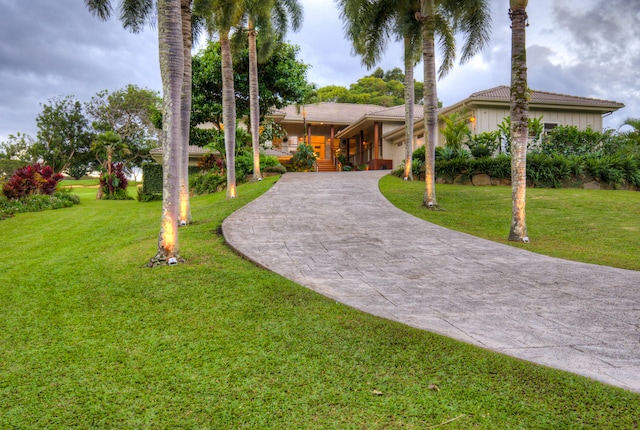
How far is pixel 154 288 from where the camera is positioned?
5.08 metres

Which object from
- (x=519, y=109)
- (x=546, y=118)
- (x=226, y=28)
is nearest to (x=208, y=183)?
(x=226, y=28)

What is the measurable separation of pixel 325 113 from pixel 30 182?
74.9 ft

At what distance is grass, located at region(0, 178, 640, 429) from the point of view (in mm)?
2441

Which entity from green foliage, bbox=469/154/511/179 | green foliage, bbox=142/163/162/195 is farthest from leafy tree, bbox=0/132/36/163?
green foliage, bbox=469/154/511/179

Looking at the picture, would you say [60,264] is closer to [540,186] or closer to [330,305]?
[330,305]

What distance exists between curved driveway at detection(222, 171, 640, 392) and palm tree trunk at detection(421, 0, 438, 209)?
240cm

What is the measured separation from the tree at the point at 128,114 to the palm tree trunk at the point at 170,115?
3369cm

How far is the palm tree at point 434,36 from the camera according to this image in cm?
1253

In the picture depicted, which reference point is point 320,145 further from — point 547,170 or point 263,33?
point 547,170

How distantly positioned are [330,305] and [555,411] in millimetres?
2423

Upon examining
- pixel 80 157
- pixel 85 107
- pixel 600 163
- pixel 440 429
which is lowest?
pixel 440 429

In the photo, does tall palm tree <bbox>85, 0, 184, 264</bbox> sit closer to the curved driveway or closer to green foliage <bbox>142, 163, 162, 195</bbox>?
the curved driveway

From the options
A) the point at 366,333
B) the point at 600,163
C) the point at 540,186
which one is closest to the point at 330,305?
the point at 366,333

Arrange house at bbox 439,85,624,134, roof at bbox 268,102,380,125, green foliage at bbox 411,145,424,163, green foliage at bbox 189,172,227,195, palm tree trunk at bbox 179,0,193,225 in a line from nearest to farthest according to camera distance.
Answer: palm tree trunk at bbox 179,0,193,225 → green foliage at bbox 189,172,227,195 → green foliage at bbox 411,145,424,163 → house at bbox 439,85,624,134 → roof at bbox 268,102,380,125
